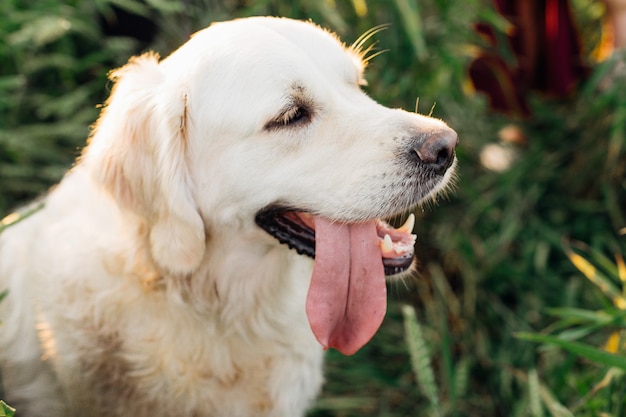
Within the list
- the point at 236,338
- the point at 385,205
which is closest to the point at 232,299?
the point at 236,338

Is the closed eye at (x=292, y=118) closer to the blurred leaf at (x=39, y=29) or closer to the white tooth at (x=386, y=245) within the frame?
the white tooth at (x=386, y=245)

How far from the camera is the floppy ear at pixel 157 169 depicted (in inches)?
71.9

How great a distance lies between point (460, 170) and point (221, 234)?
71.6 inches

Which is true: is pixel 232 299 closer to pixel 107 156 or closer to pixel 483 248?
pixel 107 156

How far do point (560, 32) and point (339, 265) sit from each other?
253 centimetres

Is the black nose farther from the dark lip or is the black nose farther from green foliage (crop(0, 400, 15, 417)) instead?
green foliage (crop(0, 400, 15, 417))

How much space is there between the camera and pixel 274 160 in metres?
1.82

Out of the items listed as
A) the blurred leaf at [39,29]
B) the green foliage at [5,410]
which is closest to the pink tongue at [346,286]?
the green foliage at [5,410]

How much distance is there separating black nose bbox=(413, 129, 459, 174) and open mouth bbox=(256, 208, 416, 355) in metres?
0.25

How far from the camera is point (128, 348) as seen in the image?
6.59ft

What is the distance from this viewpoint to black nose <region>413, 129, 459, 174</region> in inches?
71.4

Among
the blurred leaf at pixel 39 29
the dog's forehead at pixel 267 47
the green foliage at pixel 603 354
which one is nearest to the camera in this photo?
the dog's forehead at pixel 267 47

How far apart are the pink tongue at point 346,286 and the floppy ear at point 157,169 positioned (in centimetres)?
34

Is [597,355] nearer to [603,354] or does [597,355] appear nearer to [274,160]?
[603,354]
